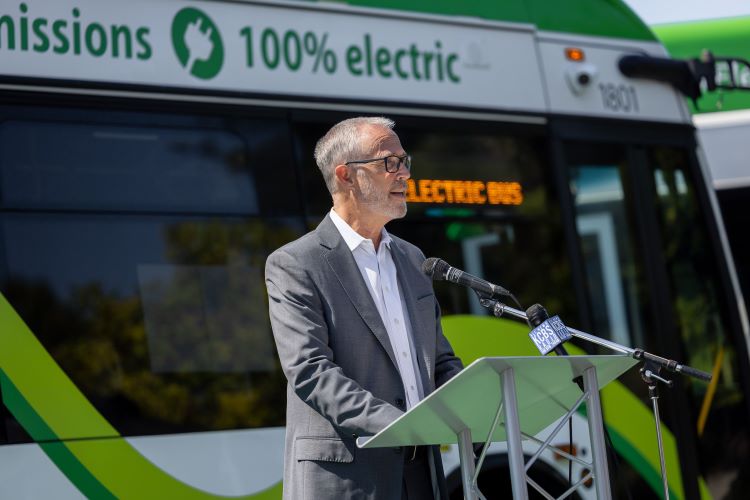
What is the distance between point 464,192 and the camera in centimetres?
610

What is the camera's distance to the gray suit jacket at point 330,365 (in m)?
3.22

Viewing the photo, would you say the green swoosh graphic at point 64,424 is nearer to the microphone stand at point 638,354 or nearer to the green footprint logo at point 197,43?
the green footprint logo at point 197,43

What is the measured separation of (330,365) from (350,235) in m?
0.50

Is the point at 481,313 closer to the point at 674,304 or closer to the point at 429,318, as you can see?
the point at 674,304

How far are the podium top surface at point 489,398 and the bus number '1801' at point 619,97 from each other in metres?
3.61

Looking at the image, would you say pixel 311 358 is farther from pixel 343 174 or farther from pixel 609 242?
pixel 609 242

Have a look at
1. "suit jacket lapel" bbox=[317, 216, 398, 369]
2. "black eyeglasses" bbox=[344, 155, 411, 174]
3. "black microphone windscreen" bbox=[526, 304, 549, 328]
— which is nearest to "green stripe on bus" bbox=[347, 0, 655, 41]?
"black eyeglasses" bbox=[344, 155, 411, 174]

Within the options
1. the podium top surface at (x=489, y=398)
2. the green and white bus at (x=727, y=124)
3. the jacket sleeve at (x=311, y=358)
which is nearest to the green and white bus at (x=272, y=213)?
the podium top surface at (x=489, y=398)

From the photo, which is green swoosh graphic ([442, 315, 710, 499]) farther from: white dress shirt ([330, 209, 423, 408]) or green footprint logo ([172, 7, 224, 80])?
white dress shirt ([330, 209, 423, 408])

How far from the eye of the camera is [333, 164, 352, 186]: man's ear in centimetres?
356

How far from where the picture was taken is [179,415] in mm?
4977

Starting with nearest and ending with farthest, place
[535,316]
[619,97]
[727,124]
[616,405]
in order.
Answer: [535,316]
[616,405]
[619,97]
[727,124]

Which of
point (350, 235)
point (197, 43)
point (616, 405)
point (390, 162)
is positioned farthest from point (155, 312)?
point (616, 405)

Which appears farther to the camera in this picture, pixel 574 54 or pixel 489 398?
pixel 574 54
